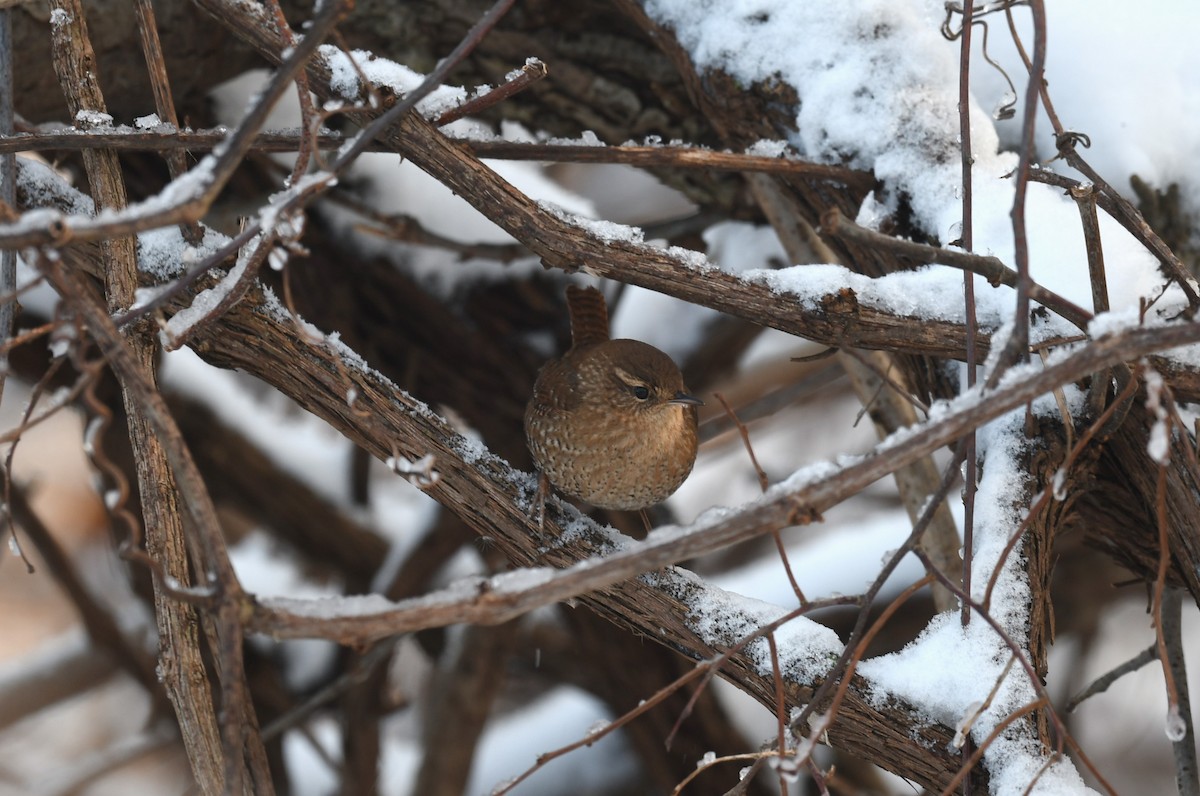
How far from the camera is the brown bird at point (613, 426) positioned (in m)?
2.38

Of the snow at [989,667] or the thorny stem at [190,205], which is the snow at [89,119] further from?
the snow at [989,667]

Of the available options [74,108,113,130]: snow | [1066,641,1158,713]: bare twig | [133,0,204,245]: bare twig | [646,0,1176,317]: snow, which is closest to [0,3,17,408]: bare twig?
[74,108,113,130]: snow

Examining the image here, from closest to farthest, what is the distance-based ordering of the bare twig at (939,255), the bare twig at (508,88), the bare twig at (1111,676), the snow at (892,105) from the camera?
the bare twig at (939,255)
the bare twig at (508,88)
the bare twig at (1111,676)
the snow at (892,105)

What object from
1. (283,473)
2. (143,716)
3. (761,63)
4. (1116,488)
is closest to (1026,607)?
(1116,488)

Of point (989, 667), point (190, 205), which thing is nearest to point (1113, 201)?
point (989, 667)

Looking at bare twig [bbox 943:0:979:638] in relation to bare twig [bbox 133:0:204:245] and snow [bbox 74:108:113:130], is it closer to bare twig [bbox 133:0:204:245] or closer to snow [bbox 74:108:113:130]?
bare twig [bbox 133:0:204:245]

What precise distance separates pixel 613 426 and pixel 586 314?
0.44m

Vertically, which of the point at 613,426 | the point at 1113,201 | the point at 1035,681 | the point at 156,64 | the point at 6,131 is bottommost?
the point at 1035,681

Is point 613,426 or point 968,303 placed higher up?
point 613,426

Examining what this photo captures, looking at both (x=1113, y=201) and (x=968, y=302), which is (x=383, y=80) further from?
(x=1113, y=201)

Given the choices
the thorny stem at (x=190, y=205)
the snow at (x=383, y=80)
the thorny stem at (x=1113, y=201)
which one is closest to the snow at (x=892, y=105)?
the thorny stem at (x=1113, y=201)

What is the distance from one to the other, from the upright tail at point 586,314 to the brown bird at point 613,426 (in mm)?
164

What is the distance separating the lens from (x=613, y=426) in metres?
2.41

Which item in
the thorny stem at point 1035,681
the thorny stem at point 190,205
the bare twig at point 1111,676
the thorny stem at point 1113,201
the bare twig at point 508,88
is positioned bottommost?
the thorny stem at point 1035,681
